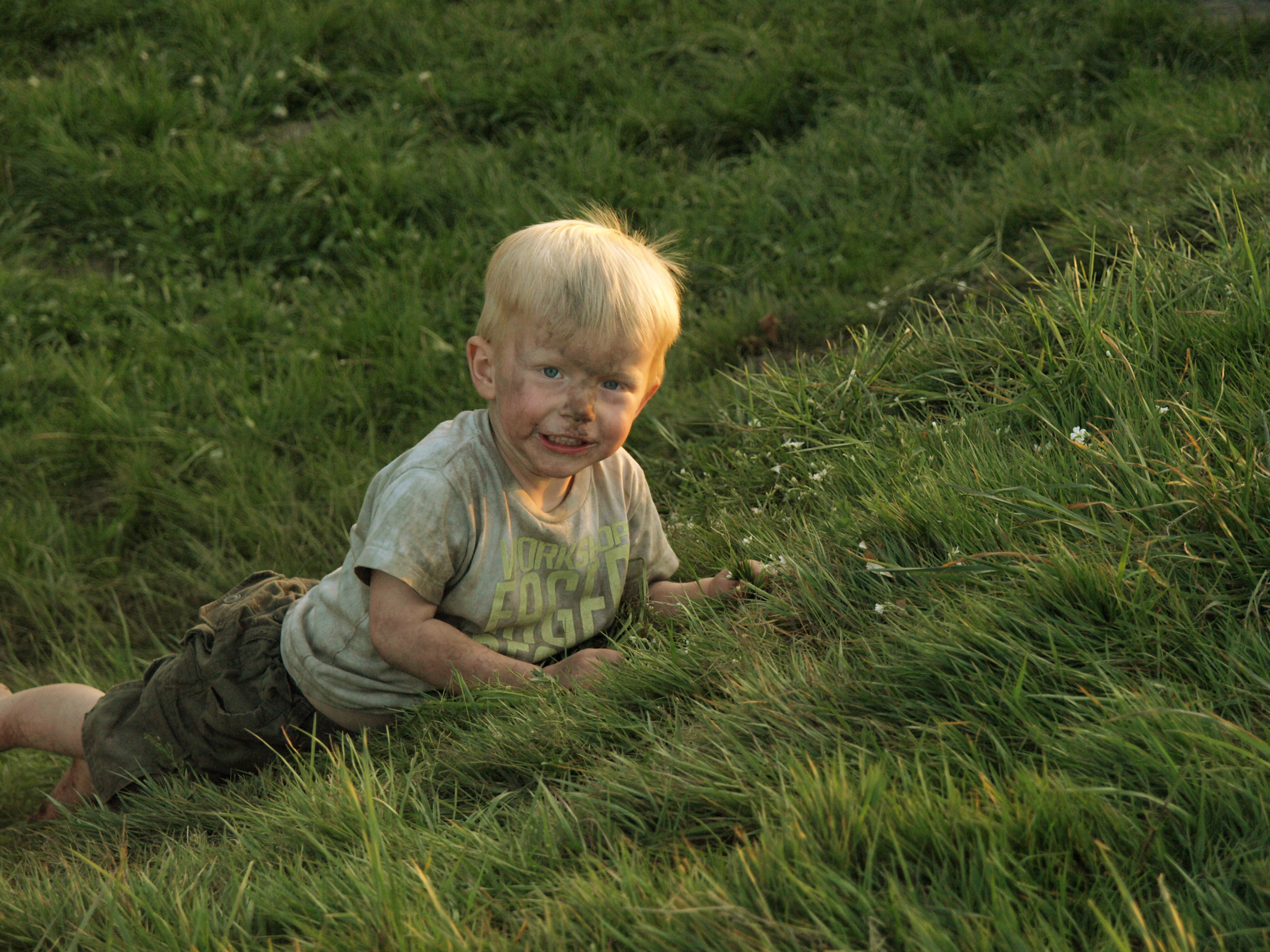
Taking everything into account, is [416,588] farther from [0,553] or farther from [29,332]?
[29,332]

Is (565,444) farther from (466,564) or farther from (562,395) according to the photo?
(466,564)

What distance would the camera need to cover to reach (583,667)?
2518 millimetres

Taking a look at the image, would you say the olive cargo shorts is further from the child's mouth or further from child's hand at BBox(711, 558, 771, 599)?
child's hand at BBox(711, 558, 771, 599)

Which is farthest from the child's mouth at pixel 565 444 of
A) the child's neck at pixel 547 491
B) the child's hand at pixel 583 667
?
the child's hand at pixel 583 667

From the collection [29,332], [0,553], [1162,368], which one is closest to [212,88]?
[29,332]

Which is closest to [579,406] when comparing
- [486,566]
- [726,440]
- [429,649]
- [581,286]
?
[581,286]

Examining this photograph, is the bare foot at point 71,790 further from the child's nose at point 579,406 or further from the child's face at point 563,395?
the child's nose at point 579,406

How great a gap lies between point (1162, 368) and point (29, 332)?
186 inches

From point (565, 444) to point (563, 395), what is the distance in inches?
5.2

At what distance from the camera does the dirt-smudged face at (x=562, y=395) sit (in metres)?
2.51

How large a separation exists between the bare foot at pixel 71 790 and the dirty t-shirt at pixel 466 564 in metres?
0.76

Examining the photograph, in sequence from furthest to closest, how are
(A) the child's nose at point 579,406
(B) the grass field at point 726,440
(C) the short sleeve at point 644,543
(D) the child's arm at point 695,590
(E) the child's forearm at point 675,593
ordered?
(C) the short sleeve at point 644,543 → (E) the child's forearm at point 675,593 → (D) the child's arm at point 695,590 → (A) the child's nose at point 579,406 → (B) the grass field at point 726,440

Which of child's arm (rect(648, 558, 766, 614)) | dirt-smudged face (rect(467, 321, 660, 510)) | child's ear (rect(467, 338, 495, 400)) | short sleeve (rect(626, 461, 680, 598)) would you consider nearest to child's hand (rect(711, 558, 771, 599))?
child's arm (rect(648, 558, 766, 614))

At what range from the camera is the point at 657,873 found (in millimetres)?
1667
